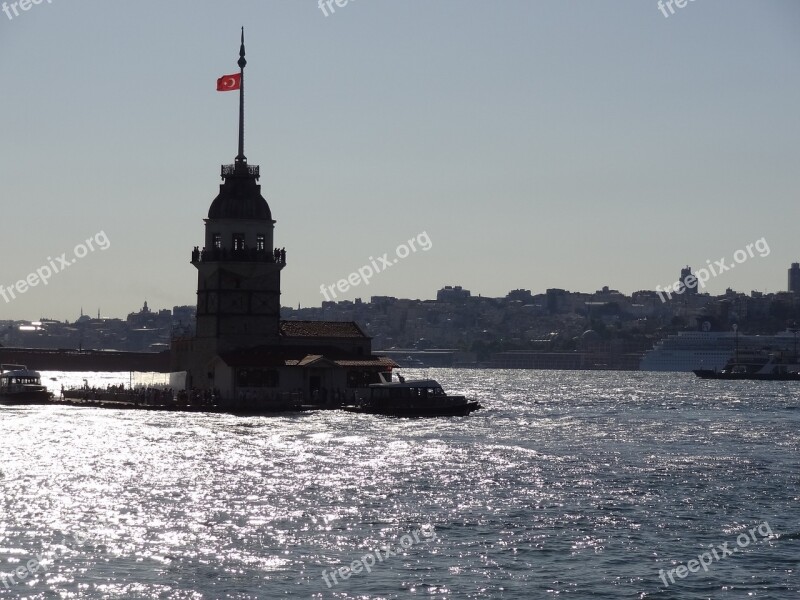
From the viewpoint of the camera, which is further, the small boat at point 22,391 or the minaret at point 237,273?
the small boat at point 22,391

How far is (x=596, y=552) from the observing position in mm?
38844

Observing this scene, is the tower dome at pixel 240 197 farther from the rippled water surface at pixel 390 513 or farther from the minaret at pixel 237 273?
the rippled water surface at pixel 390 513

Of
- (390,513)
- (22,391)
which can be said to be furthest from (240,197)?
(390,513)

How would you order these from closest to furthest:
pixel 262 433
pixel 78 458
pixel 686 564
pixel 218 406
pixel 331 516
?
pixel 686 564
pixel 331 516
pixel 78 458
pixel 262 433
pixel 218 406

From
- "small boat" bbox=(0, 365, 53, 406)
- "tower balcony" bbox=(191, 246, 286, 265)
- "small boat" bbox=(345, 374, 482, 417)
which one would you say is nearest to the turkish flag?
"tower balcony" bbox=(191, 246, 286, 265)

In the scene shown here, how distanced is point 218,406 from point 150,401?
8391 mm

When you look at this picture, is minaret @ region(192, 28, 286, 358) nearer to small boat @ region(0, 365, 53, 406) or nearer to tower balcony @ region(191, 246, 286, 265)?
tower balcony @ region(191, 246, 286, 265)

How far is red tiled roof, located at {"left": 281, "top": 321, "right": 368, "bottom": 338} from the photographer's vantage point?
105 m

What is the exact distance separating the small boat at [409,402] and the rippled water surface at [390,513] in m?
12.2

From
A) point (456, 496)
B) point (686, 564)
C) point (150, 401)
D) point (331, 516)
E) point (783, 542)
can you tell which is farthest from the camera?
point (150, 401)

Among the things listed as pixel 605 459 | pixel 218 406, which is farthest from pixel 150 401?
pixel 605 459

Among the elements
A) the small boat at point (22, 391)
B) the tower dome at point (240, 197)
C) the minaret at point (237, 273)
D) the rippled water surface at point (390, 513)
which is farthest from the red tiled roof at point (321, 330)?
the rippled water surface at point (390, 513)

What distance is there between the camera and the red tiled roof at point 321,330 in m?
105

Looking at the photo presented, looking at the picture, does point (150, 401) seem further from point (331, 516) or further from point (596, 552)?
point (596, 552)
